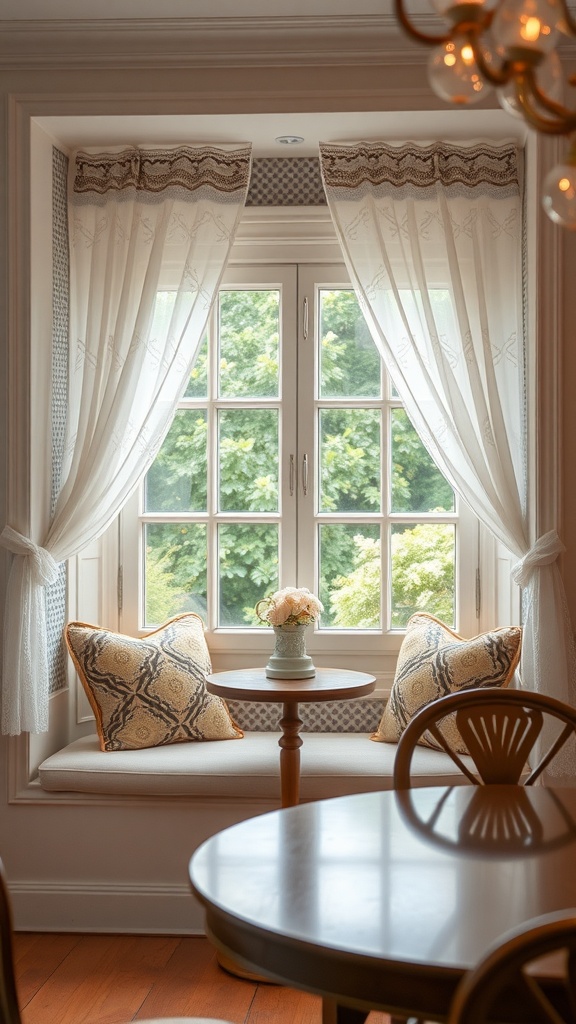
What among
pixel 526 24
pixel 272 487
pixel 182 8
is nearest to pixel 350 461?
pixel 272 487

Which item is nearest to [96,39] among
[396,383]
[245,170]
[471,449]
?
[245,170]

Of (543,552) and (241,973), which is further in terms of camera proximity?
(543,552)

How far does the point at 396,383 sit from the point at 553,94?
2342 mm

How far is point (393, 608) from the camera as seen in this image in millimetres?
4086

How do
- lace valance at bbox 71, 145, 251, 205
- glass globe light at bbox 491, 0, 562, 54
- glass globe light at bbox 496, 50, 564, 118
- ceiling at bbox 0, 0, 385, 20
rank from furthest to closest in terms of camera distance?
lace valance at bbox 71, 145, 251, 205
ceiling at bbox 0, 0, 385, 20
glass globe light at bbox 496, 50, 564, 118
glass globe light at bbox 491, 0, 562, 54

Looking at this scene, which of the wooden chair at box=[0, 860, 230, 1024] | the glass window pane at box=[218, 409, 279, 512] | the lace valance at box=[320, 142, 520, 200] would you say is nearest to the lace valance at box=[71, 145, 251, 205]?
the lace valance at box=[320, 142, 520, 200]

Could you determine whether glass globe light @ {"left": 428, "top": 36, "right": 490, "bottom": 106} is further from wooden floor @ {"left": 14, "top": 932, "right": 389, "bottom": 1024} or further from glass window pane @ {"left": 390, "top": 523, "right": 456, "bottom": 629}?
glass window pane @ {"left": 390, "top": 523, "right": 456, "bottom": 629}

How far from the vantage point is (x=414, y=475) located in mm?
4086

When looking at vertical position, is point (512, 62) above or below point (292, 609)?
above

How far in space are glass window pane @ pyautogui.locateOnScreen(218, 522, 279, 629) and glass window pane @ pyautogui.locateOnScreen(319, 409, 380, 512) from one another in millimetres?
269

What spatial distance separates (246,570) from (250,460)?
44cm

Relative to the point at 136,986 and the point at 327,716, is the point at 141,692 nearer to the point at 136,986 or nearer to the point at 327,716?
the point at 327,716

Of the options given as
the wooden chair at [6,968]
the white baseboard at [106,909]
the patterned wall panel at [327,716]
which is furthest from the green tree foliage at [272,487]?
the wooden chair at [6,968]

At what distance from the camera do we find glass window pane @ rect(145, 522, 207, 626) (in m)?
4.14
